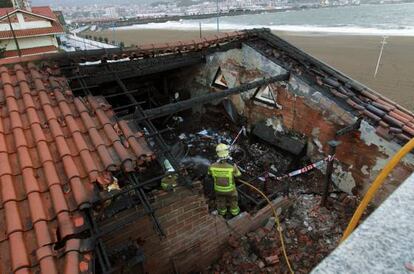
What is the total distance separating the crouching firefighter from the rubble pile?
760 millimetres

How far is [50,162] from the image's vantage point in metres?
3.66

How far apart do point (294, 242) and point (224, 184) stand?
1919mm

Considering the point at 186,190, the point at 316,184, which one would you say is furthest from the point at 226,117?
the point at 186,190

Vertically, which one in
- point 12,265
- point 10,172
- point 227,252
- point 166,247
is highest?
point 10,172

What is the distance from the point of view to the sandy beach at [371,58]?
63.7ft

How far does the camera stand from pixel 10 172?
3.46 m

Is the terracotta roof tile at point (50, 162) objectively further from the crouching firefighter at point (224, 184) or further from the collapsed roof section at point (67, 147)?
the crouching firefighter at point (224, 184)

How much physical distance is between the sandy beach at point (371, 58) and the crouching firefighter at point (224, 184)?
14.3 meters

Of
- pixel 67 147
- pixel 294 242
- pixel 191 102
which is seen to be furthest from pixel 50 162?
pixel 294 242

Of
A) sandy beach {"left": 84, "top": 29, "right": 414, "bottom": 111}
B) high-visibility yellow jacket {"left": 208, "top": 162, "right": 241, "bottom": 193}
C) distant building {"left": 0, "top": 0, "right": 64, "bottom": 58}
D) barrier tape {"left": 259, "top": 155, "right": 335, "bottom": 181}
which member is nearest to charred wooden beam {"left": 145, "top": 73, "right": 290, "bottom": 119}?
high-visibility yellow jacket {"left": 208, "top": 162, "right": 241, "bottom": 193}

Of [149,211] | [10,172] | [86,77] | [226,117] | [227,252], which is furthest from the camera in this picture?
[226,117]

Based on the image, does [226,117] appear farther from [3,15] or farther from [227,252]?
[3,15]

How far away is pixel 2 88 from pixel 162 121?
234 inches

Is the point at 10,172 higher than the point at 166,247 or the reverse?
higher
